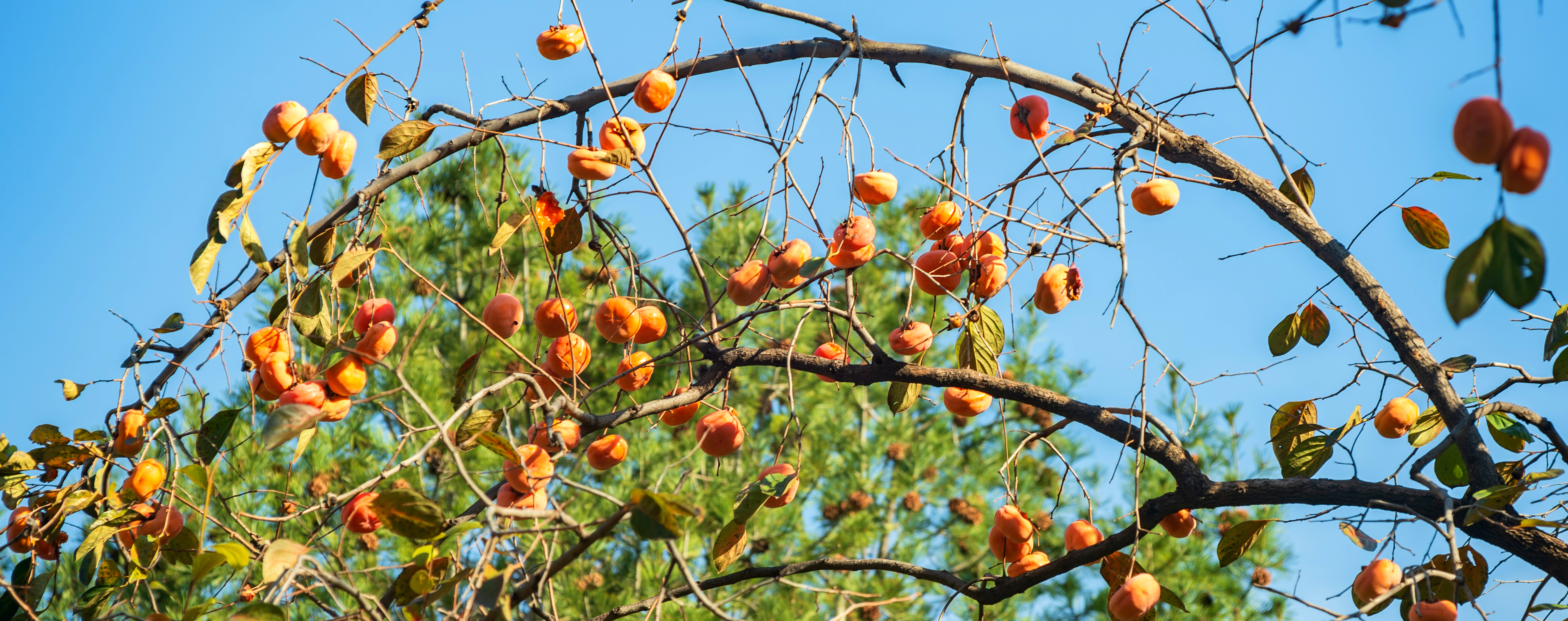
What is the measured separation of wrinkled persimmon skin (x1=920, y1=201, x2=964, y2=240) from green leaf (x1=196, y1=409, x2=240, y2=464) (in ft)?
3.06

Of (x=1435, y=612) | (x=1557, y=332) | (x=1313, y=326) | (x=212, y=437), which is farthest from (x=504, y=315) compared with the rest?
(x=1557, y=332)

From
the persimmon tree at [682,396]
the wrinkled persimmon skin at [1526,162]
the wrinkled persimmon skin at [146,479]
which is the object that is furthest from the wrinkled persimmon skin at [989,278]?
the wrinkled persimmon skin at [146,479]

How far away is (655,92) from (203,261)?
564mm

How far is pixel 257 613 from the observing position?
31.9 inches

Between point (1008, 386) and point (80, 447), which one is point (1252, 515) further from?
point (80, 447)

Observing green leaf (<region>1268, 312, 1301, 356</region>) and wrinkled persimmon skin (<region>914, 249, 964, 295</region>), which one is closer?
wrinkled persimmon skin (<region>914, 249, 964, 295</region>)

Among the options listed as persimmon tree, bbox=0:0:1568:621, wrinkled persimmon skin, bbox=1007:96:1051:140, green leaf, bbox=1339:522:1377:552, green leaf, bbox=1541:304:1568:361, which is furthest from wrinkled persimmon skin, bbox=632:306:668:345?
green leaf, bbox=1541:304:1568:361

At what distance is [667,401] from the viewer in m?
1.20

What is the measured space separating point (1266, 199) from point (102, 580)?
1690 millimetres

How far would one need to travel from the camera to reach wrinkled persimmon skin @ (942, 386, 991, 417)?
4.55 feet

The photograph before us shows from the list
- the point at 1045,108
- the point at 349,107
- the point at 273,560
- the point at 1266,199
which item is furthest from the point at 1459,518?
the point at 349,107

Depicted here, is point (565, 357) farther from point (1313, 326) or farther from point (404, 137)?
point (1313, 326)

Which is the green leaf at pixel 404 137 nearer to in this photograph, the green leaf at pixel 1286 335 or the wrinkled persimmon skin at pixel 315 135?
the wrinkled persimmon skin at pixel 315 135

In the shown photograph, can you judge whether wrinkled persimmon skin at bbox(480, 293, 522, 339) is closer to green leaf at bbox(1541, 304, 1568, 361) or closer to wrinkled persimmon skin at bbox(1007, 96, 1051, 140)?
wrinkled persimmon skin at bbox(1007, 96, 1051, 140)
